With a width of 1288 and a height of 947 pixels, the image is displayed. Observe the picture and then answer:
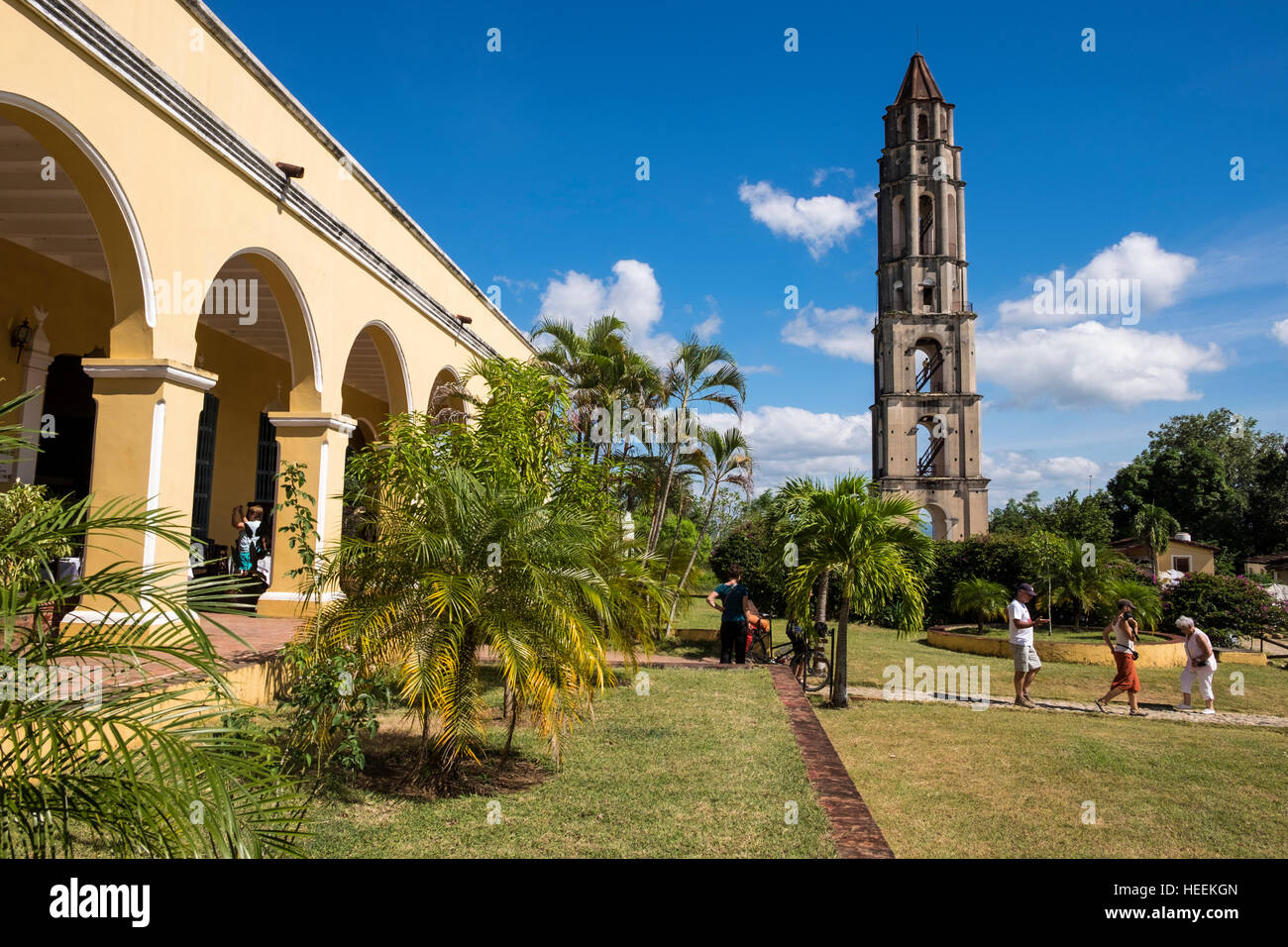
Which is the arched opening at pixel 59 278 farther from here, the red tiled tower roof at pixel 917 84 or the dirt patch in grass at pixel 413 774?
the red tiled tower roof at pixel 917 84

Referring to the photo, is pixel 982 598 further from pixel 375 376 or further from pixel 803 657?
pixel 375 376

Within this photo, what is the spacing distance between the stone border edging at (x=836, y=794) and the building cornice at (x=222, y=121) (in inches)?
298

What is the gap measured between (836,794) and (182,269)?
22.7 feet

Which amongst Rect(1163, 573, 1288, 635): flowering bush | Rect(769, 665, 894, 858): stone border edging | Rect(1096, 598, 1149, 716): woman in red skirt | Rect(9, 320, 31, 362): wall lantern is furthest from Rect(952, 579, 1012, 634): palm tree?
Rect(9, 320, 31, 362): wall lantern

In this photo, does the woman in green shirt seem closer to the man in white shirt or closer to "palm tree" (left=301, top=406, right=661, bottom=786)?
the man in white shirt

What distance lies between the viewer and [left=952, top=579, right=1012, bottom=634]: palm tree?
18406 mm

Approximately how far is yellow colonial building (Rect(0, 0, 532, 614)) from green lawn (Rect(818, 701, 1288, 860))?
5.07 metres

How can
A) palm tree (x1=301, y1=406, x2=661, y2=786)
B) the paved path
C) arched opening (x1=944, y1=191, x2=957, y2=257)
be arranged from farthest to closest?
arched opening (x1=944, y1=191, x2=957, y2=257) < the paved path < palm tree (x1=301, y1=406, x2=661, y2=786)

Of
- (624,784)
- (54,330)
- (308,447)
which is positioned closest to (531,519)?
(624,784)

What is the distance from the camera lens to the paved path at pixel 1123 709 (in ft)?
32.0

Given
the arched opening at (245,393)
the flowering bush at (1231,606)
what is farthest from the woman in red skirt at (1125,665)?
the arched opening at (245,393)

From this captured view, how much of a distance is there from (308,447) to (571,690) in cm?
594

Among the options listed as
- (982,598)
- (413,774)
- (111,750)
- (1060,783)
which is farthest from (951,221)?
(111,750)

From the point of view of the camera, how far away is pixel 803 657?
37.0 feet
